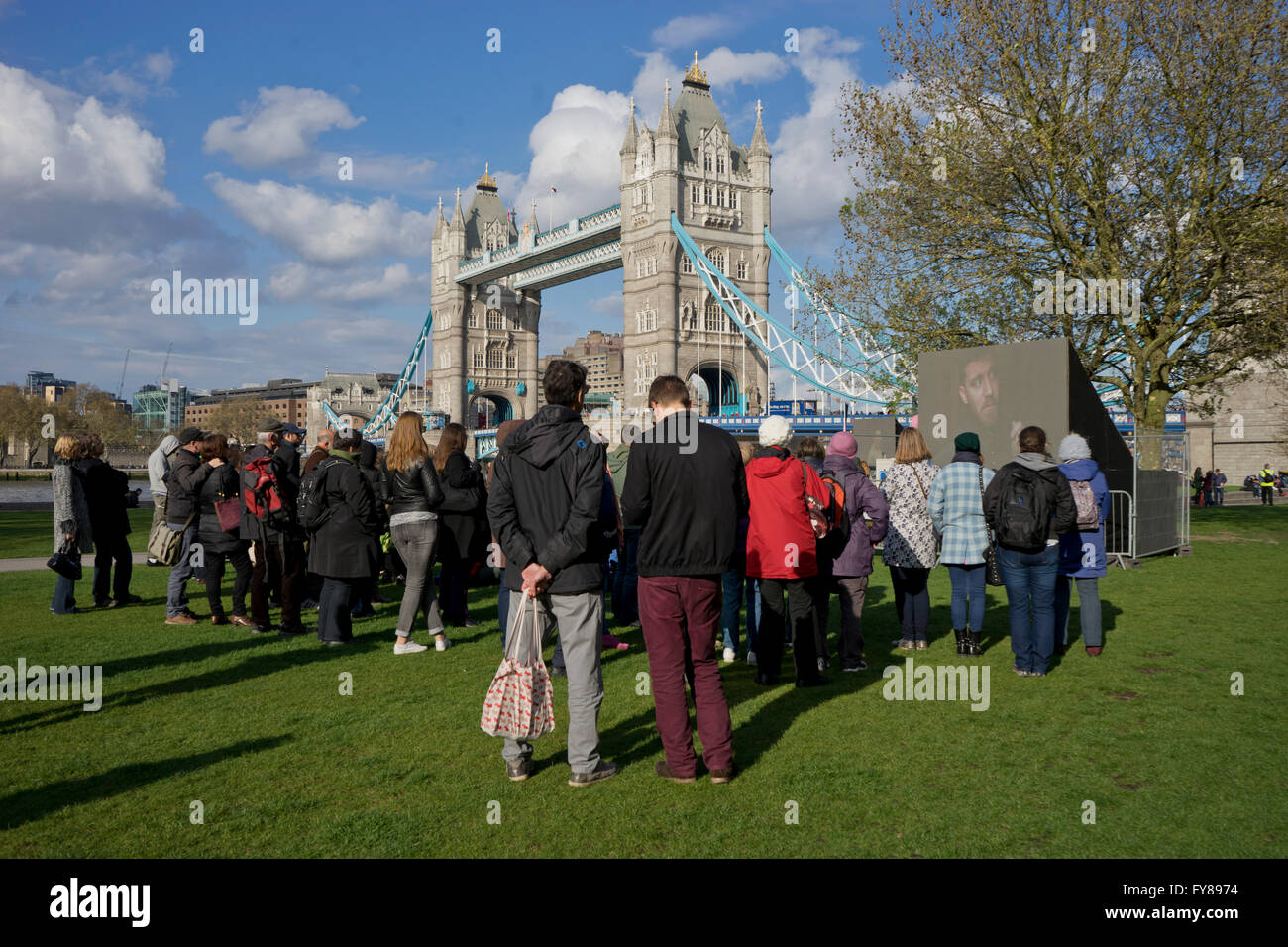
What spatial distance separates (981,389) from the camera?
12.7 meters

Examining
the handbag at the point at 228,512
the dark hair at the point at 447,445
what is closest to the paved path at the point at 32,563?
the handbag at the point at 228,512

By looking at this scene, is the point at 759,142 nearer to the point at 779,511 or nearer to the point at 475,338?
the point at 475,338

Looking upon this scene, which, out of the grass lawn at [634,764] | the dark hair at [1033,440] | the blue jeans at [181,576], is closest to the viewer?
the grass lawn at [634,764]

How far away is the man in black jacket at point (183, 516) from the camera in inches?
341

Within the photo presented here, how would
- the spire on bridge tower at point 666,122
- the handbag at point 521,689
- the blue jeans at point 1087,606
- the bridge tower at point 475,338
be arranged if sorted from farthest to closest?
the bridge tower at point 475,338, the spire on bridge tower at point 666,122, the blue jeans at point 1087,606, the handbag at point 521,689

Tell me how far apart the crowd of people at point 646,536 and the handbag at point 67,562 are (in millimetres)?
102

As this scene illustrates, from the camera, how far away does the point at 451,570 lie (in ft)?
28.3

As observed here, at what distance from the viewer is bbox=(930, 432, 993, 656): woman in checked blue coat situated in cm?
706

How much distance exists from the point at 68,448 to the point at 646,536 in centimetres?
723

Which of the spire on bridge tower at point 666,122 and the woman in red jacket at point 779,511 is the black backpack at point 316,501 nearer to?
the woman in red jacket at point 779,511

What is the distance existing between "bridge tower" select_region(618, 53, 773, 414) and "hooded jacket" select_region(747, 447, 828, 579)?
5536cm

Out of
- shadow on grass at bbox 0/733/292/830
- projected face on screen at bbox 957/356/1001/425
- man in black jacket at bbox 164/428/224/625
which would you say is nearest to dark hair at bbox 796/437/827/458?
shadow on grass at bbox 0/733/292/830

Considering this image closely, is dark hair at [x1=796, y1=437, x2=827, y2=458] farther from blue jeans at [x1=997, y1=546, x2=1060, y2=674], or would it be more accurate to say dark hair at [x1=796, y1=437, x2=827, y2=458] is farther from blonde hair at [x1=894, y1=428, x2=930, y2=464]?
blue jeans at [x1=997, y1=546, x2=1060, y2=674]

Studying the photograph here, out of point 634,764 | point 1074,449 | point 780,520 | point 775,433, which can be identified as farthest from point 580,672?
point 1074,449
